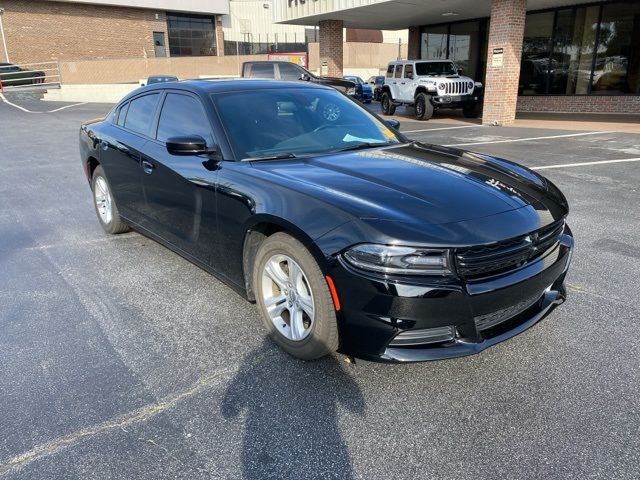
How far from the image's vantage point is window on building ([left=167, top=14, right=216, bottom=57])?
43.9 meters

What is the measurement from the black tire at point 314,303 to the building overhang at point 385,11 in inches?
597

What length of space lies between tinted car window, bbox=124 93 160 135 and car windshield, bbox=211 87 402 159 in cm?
96

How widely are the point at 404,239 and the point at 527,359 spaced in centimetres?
120

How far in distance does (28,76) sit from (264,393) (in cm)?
3789

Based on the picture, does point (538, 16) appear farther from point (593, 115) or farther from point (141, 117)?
point (141, 117)

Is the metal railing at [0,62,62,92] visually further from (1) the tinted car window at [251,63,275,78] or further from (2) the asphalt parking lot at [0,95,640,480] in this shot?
(2) the asphalt parking lot at [0,95,640,480]

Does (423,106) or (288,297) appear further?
(423,106)

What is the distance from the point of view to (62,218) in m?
6.23

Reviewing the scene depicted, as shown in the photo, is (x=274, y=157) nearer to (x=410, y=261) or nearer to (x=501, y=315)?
(x=410, y=261)

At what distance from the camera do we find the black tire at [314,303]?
2664mm

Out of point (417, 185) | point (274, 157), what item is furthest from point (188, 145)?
point (417, 185)

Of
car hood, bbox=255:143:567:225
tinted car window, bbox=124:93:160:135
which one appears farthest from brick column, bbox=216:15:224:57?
A: car hood, bbox=255:143:567:225

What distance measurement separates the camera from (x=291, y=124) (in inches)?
148

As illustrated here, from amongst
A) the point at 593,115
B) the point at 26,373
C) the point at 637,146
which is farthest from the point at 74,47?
the point at 26,373
